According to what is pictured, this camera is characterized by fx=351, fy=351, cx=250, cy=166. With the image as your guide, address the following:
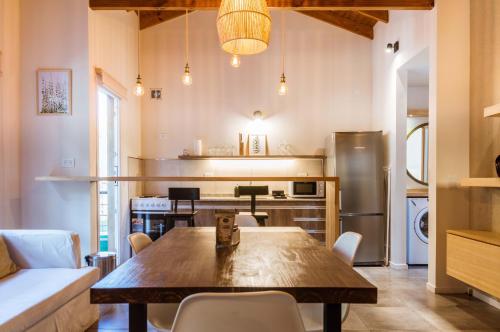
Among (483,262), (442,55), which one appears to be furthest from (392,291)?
(442,55)

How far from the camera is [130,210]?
500 cm

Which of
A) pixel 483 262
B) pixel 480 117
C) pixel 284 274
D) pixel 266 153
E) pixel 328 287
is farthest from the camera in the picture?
pixel 266 153

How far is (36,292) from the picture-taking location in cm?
217

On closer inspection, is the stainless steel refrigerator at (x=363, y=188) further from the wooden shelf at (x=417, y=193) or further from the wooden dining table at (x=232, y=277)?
the wooden dining table at (x=232, y=277)

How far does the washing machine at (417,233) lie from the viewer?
15.7ft

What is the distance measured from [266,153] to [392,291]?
9.47 feet

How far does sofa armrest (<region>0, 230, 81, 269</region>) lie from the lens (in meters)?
2.67

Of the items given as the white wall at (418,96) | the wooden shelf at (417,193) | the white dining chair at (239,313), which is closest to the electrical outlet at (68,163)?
the white dining chair at (239,313)

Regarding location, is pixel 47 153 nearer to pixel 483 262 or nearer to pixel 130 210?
pixel 130 210

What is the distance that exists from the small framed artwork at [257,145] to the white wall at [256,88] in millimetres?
174

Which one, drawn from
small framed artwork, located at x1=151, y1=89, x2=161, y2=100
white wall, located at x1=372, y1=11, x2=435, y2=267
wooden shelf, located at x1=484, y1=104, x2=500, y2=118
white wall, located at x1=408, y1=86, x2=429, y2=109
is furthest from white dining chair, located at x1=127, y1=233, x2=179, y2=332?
white wall, located at x1=408, y1=86, x2=429, y2=109

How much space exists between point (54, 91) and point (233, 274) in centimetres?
327

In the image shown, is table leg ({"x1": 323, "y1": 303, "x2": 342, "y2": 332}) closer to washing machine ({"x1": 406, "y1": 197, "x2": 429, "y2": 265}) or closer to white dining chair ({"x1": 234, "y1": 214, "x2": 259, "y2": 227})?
white dining chair ({"x1": 234, "y1": 214, "x2": 259, "y2": 227})

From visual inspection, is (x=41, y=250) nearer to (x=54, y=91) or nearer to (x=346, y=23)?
(x=54, y=91)
